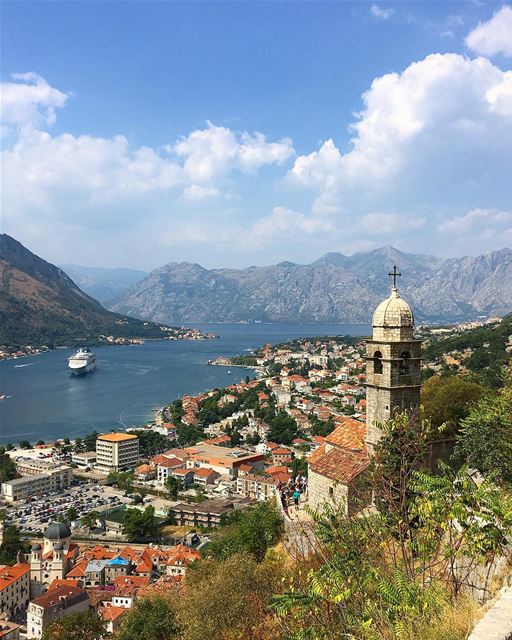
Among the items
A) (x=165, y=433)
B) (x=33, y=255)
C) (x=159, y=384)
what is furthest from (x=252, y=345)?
(x=33, y=255)

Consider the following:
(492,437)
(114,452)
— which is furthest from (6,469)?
(492,437)

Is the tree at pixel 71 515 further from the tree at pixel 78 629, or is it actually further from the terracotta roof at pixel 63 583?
the tree at pixel 78 629

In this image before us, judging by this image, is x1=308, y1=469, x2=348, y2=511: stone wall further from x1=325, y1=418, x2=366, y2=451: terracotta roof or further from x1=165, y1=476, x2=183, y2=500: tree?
x1=165, y1=476, x2=183, y2=500: tree

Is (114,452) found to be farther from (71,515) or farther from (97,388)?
(97,388)

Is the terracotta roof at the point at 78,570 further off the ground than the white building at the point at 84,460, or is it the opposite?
the terracotta roof at the point at 78,570

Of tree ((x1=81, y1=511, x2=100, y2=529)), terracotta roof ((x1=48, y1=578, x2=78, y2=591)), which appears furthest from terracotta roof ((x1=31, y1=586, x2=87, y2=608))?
tree ((x1=81, y1=511, x2=100, y2=529))

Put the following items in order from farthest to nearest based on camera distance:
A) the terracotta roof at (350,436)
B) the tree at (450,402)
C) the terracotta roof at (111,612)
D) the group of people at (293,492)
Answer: the terracotta roof at (111,612) < the group of people at (293,492) < the tree at (450,402) < the terracotta roof at (350,436)

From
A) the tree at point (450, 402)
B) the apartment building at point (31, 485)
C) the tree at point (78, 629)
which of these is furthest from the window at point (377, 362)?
the apartment building at point (31, 485)
